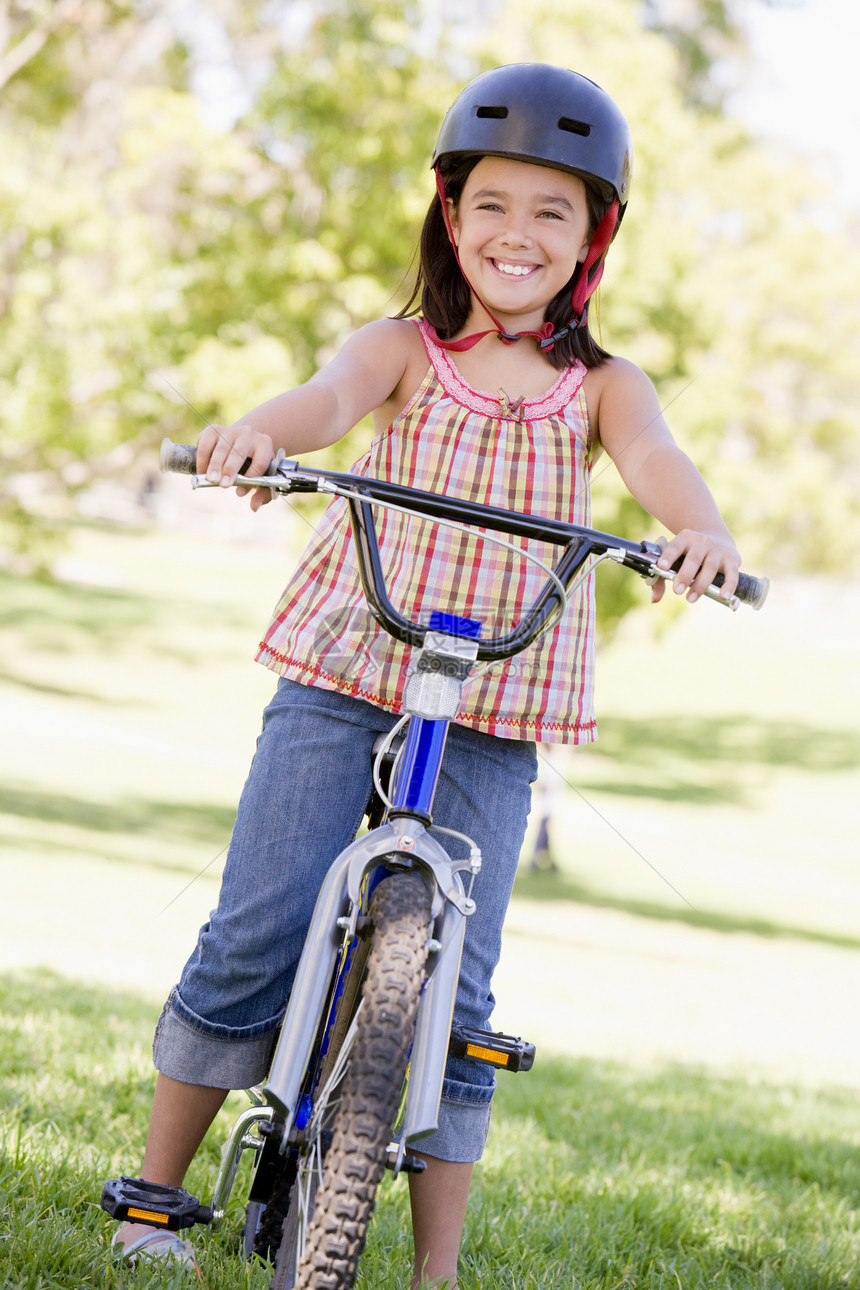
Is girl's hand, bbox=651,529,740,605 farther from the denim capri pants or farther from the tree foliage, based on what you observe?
the tree foliage

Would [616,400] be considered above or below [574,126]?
below

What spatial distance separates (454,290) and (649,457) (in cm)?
55

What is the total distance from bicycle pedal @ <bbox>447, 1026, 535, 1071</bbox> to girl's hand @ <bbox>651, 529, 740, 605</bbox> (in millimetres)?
834

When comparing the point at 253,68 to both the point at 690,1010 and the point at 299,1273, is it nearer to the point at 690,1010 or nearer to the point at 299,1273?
the point at 690,1010

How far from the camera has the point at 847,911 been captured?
16.1 meters

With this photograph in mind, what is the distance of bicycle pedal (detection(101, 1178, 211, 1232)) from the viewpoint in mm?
2613

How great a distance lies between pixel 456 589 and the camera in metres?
2.72

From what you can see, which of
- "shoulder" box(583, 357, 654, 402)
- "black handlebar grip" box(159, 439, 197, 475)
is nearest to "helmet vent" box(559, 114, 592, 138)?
"shoulder" box(583, 357, 654, 402)

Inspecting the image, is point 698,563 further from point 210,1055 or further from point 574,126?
point 210,1055

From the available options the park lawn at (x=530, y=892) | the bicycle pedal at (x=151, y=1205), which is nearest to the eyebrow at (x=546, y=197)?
the park lawn at (x=530, y=892)

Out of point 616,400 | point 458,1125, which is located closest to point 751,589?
point 616,400

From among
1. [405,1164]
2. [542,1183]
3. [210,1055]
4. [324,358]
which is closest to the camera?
[405,1164]

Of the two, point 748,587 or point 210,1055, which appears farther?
point 210,1055

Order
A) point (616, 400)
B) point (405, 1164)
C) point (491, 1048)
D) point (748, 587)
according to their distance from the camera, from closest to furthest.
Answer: point (405, 1164) < point (748, 587) < point (491, 1048) < point (616, 400)
